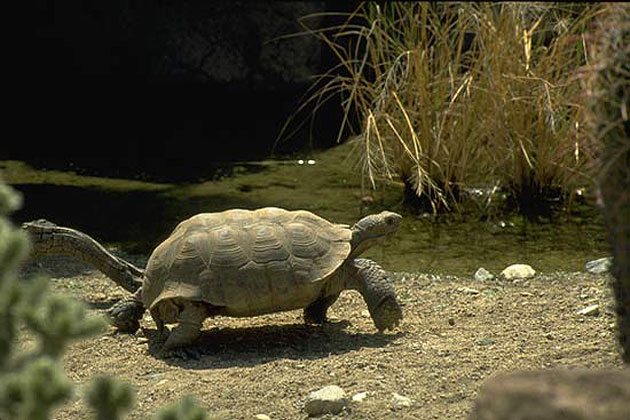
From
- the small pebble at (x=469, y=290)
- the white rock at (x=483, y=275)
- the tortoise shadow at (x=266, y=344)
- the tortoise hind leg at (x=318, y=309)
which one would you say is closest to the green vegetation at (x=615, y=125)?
the tortoise shadow at (x=266, y=344)

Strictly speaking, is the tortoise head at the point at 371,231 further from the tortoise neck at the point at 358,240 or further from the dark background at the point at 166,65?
the dark background at the point at 166,65

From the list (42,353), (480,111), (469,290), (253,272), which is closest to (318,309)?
(253,272)

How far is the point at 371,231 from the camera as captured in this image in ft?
18.3

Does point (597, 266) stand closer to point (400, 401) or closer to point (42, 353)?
point (400, 401)

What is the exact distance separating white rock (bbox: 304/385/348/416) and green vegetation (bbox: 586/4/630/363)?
1250 millimetres

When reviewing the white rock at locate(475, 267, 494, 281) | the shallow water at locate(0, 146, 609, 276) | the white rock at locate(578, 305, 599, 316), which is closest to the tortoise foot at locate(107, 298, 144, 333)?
the shallow water at locate(0, 146, 609, 276)

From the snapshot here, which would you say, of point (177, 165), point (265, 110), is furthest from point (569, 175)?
point (265, 110)

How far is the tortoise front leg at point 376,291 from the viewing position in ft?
17.4

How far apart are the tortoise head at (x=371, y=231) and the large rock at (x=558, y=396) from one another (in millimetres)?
3510

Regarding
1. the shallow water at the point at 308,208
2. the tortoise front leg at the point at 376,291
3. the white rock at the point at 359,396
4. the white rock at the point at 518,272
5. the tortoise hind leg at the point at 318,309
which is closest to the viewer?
the white rock at the point at 359,396

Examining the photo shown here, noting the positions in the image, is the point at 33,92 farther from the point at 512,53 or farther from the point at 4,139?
the point at 512,53

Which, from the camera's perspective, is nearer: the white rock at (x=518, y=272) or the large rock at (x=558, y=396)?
the large rock at (x=558, y=396)

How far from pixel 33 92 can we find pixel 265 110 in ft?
9.60

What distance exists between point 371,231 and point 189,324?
1.08 metres
